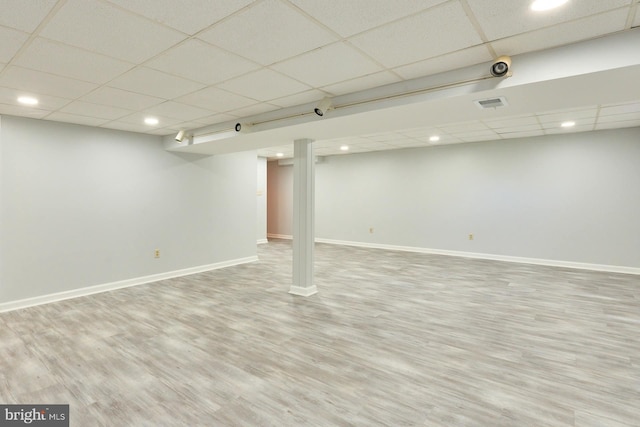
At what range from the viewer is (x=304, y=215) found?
15.4 feet

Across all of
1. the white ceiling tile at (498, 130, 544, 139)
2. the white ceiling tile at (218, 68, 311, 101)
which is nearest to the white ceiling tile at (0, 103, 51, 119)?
the white ceiling tile at (218, 68, 311, 101)

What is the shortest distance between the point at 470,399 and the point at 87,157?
5.64m

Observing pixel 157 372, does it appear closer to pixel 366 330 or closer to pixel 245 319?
pixel 245 319

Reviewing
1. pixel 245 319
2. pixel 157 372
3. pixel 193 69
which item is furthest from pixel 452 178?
pixel 157 372

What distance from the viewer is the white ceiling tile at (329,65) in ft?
8.13

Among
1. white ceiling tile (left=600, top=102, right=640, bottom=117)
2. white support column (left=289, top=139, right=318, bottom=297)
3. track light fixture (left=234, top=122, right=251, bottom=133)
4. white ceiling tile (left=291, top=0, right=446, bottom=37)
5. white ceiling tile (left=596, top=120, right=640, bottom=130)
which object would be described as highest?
white ceiling tile (left=596, top=120, right=640, bottom=130)

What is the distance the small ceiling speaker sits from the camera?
249 cm

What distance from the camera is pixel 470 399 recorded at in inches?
89.7

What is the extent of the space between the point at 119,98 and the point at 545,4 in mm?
3839

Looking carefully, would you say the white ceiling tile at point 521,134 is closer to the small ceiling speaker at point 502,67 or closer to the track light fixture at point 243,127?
the small ceiling speaker at point 502,67

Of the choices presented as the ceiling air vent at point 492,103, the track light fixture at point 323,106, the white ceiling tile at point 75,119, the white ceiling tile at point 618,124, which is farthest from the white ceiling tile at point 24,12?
the white ceiling tile at point 618,124

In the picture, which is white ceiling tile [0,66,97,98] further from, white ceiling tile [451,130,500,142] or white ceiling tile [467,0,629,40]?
white ceiling tile [451,130,500,142]

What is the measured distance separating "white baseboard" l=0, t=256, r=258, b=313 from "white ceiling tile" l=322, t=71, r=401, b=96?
14.5ft

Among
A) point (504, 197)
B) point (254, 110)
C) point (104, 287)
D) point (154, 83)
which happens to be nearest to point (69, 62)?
point (154, 83)
